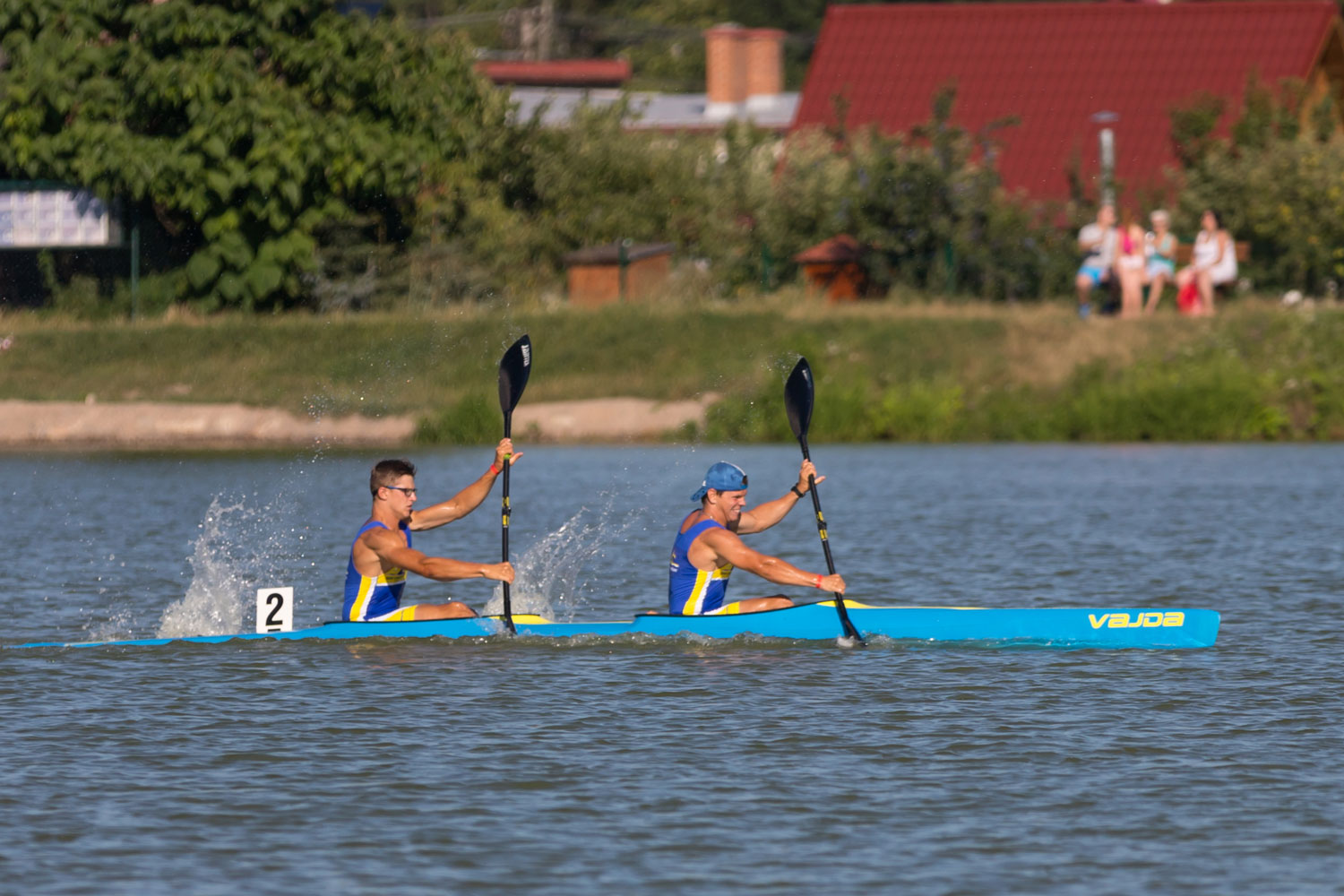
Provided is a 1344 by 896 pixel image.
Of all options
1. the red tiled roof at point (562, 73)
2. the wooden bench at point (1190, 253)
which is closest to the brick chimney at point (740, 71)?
the red tiled roof at point (562, 73)

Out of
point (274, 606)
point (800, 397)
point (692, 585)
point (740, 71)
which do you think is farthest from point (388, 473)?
point (740, 71)

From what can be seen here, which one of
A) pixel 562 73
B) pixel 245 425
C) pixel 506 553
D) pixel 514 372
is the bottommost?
pixel 245 425

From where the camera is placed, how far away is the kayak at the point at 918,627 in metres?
14.1

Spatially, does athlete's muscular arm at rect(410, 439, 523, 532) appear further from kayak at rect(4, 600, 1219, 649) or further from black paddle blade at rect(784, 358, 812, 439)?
black paddle blade at rect(784, 358, 812, 439)

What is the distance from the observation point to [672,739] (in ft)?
37.1

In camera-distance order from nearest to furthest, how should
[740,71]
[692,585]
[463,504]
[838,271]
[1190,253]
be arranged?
[692,585]
[463,504]
[1190,253]
[838,271]
[740,71]

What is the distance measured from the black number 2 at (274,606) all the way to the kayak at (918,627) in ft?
0.24

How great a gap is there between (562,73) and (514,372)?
45.2 m

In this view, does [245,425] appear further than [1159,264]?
No

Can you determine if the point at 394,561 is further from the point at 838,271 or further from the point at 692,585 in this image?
the point at 838,271

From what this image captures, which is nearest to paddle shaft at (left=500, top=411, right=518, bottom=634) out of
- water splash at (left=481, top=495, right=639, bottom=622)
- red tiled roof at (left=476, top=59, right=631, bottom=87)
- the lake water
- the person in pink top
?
the lake water

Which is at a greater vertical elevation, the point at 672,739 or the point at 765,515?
the point at 765,515

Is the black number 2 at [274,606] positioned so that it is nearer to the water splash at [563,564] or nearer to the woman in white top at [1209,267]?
the water splash at [563,564]

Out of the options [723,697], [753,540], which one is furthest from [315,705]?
[753,540]
